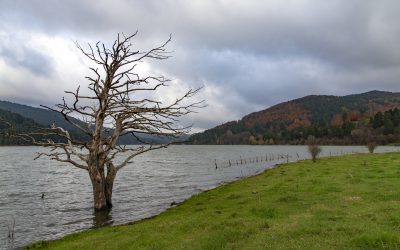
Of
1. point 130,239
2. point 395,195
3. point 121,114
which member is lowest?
point 130,239

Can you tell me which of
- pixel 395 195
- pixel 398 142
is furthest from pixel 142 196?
pixel 398 142

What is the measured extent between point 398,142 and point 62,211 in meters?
192

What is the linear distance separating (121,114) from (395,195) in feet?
60.1

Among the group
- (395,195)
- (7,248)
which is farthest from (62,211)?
(395,195)

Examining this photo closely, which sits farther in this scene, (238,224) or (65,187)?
(65,187)

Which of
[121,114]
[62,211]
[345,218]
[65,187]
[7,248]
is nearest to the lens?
[345,218]

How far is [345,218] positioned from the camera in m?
15.4

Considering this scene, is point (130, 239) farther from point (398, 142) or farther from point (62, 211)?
point (398, 142)

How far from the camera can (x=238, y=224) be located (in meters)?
15.5

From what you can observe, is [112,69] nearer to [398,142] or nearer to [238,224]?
[238,224]

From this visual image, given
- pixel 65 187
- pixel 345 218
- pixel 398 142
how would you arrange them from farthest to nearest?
pixel 398 142 → pixel 65 187 → pixel 345 218

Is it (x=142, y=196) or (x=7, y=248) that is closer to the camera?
(x=7, y=248)

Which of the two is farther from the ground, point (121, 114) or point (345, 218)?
point (121, 114)

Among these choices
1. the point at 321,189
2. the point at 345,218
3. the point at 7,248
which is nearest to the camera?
the point at 345,218
